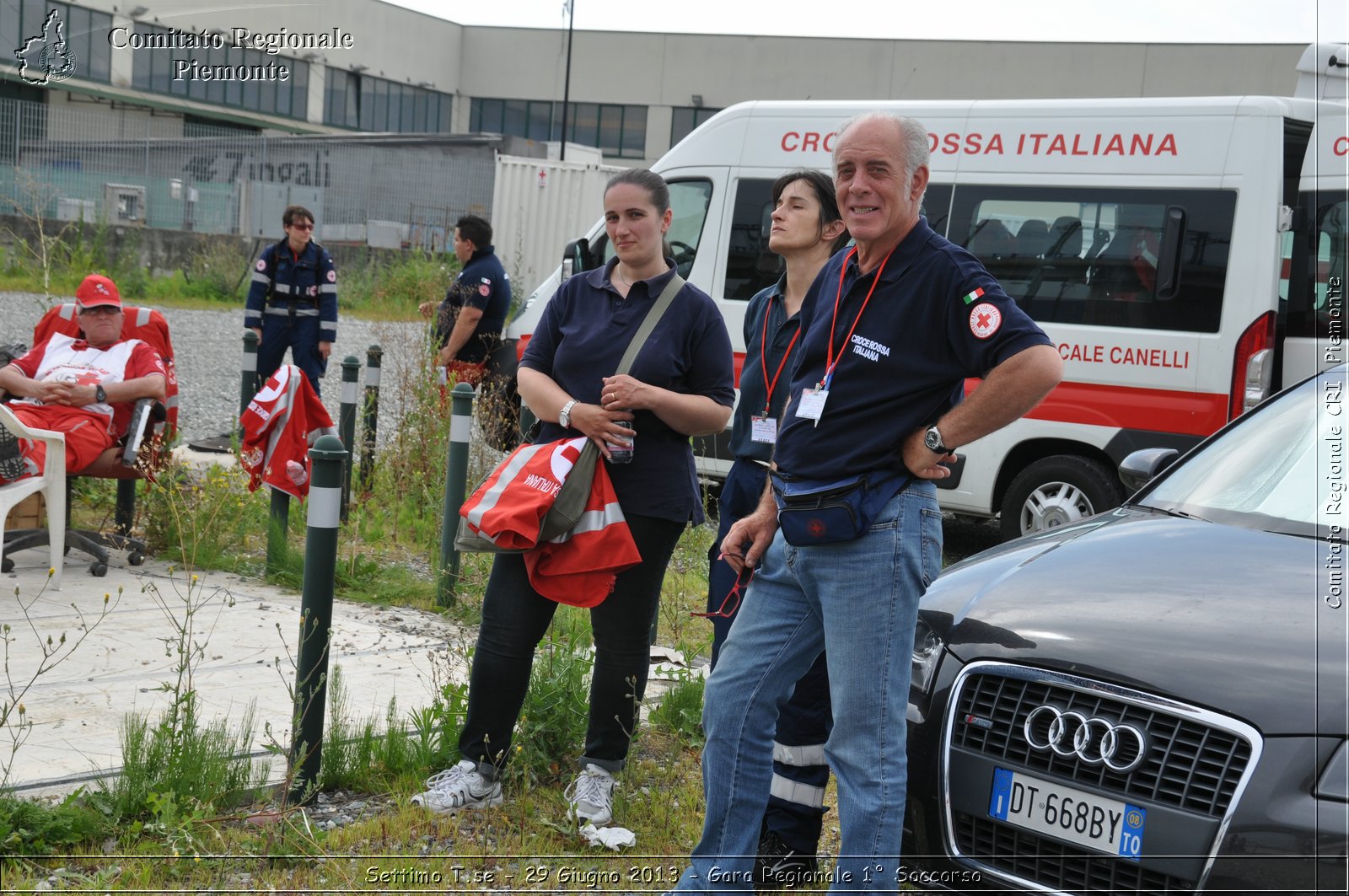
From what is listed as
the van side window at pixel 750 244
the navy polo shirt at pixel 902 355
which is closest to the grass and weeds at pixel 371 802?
the navy polo shirt at pixel 902 355

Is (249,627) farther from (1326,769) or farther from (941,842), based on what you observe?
(1326,769)

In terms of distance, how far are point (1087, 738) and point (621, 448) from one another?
1.59m

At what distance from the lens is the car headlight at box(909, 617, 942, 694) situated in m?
3.45

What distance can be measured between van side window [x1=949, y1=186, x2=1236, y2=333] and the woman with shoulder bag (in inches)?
190

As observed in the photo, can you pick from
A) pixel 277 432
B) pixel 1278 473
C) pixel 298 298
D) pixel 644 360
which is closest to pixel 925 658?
pixel 644 360

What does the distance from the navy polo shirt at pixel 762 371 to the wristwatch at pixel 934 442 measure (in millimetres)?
881

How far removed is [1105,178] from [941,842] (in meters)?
5.99

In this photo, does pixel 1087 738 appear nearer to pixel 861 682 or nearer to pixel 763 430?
Answer: pixel 861 682

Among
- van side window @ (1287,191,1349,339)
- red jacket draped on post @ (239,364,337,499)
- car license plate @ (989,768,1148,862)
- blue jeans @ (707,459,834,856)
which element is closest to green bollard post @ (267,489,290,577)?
red jacket draped on post @ (239,364,337,499)

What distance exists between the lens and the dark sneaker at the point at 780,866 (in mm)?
3709

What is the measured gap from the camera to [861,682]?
9.81ft

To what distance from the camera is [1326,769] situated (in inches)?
107

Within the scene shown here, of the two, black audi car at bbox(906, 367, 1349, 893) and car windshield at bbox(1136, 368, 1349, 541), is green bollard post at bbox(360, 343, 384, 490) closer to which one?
black audi car at bbox(906, 367, 1349, 893)

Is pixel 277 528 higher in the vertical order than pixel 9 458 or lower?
lower
